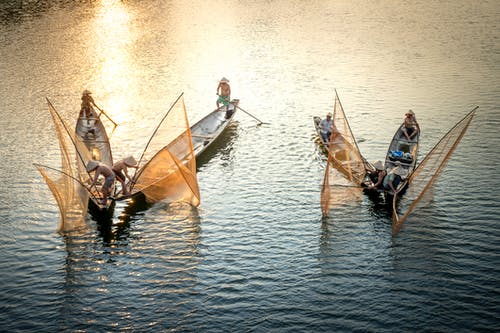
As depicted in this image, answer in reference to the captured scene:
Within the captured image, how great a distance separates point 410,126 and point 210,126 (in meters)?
9.88

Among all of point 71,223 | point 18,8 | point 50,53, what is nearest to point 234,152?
point 71,223

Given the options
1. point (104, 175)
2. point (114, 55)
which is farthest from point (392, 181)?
point (114, 55)

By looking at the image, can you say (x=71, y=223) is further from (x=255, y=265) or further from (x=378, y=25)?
(x=378, y=25)

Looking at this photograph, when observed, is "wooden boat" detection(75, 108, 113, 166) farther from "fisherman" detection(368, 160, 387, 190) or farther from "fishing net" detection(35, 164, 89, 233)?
"fisherman" detection(368, 160, 387, 190)

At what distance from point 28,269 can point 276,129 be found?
1451 cm

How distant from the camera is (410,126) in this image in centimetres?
2314

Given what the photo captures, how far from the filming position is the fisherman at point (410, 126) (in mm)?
22978

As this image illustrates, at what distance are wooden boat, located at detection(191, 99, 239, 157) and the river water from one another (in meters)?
0.69

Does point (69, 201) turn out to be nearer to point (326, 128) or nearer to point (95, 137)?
point (95, 137)

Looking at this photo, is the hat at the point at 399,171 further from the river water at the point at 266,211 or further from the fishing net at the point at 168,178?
the fishing net at the point at 168,178

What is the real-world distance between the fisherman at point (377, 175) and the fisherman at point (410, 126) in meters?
3.14

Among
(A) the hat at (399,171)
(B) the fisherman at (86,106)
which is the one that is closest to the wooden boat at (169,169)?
(B) the fisherman at (86,106)

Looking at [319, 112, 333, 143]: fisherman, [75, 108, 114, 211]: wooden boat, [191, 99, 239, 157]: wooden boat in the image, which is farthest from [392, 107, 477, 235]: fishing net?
[75, 108, 114, 211]: wooden boat

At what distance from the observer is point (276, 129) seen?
28.4 metres
